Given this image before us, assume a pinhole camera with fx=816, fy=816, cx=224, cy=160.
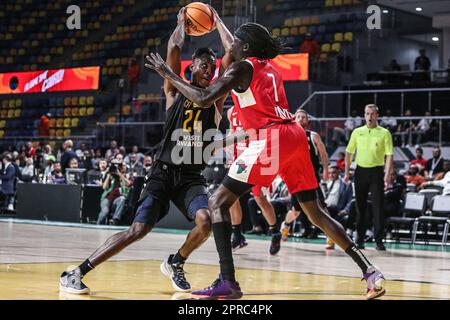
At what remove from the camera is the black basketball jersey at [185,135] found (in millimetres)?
6148

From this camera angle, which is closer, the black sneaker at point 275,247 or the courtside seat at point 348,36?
the black sneaker at point 275,247

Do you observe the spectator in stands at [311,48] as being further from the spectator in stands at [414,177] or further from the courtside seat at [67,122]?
the courtside seat at [67,122]

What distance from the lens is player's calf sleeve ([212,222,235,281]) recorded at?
5574mm

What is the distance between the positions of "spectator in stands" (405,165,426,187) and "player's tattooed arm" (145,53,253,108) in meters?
10.3

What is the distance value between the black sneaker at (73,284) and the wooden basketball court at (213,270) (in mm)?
66

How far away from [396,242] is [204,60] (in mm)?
8625

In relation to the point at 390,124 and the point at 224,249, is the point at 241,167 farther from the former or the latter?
the point at 390,124

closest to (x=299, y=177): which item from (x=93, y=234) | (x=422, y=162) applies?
(x=93, y=234)

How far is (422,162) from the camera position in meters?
16.6

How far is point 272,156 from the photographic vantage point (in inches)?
227

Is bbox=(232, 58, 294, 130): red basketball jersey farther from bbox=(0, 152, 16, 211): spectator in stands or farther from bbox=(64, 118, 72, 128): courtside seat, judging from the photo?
bbox=(64, 118, 72, 128): courtside seat

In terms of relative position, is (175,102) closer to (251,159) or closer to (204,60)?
(204,60)

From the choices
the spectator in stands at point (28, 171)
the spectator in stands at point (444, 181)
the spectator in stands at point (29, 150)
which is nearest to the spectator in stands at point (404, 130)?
the spectator in stands at point (444, 181)

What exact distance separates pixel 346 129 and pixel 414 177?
137 inches
